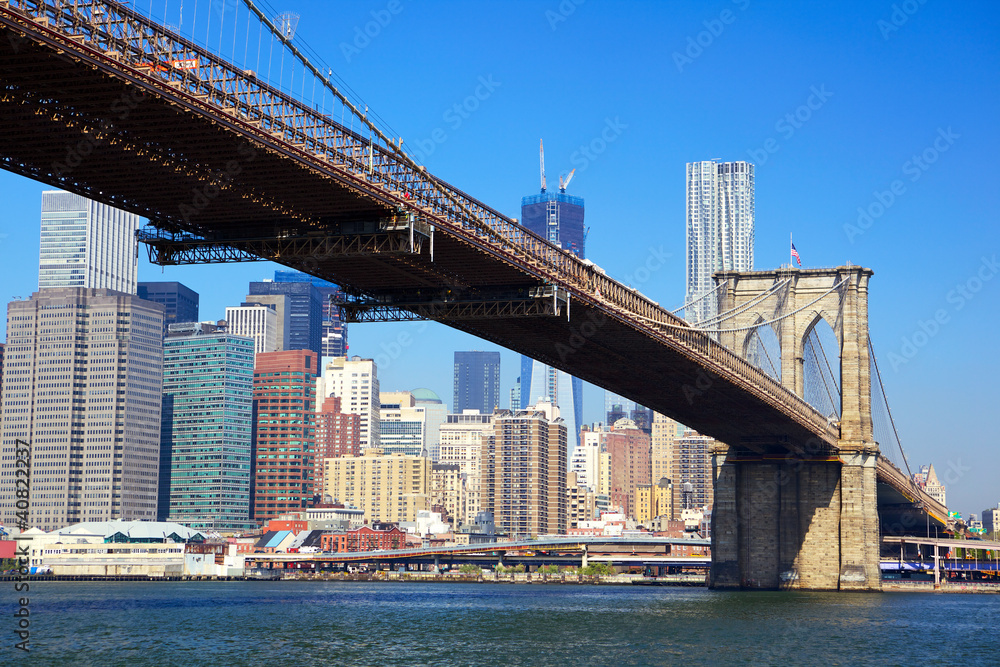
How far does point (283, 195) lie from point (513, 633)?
2033 cm

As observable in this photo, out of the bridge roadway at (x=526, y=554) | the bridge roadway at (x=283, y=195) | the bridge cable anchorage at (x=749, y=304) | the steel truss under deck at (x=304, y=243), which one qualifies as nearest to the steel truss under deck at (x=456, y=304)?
the bridge roadway at (x=283, y=195)

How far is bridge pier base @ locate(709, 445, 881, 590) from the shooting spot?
293 feet

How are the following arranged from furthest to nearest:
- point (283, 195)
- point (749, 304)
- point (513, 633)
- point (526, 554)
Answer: point (526, 554) → point (749, 304) → point (513, 633) → point (283, 195)

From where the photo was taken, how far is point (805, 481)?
3639 inches

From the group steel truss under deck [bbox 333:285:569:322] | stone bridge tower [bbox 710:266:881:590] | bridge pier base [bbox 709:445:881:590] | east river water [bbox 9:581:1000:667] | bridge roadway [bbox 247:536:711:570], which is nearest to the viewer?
east river water [bbox 9:581:1000:667]

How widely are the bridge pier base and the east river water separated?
26.3ft

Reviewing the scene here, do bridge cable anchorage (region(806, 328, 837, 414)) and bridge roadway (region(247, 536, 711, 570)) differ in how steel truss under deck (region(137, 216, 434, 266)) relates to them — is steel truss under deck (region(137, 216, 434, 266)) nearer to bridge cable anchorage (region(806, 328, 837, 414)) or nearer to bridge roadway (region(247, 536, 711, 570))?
bridge cable anchorage (region(806, 328, 837, 414))

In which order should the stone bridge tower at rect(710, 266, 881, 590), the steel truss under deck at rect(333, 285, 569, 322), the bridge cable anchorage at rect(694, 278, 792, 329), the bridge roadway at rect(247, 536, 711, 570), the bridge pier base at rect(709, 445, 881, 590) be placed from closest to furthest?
1. the steel truss under deck at rect(333, 285, 569, 322)
2. the bridge pier base at rect(709, 445, 881, 590)
3. the stone bridge tower at rect(710, 266, 881, 590)
4. the bridge cable anchorage at rect(694, 278, 792, 329)
5. the bridge roadway at rect(247, 536, 711, 570)

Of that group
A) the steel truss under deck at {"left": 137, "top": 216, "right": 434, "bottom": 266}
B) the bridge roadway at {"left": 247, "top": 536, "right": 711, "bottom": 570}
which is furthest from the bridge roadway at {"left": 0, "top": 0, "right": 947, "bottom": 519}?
the bridge roadway at {"left": 247, "top": 536, "right": 711, "bottom": 570}

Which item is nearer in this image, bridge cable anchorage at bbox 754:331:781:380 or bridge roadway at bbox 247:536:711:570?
bridge cable anchorage at bbox 754:331:781:380

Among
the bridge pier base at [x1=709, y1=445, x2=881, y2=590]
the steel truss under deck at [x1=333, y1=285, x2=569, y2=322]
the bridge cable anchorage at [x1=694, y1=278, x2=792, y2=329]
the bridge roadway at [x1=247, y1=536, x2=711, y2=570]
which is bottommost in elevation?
the bridge roadway at [x1=247, y1=536, x2=711, y2=570]

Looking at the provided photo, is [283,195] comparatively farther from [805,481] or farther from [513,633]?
[805,481]

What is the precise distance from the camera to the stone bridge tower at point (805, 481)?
8975 cm

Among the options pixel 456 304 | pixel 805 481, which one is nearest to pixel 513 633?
pixel 456 304
